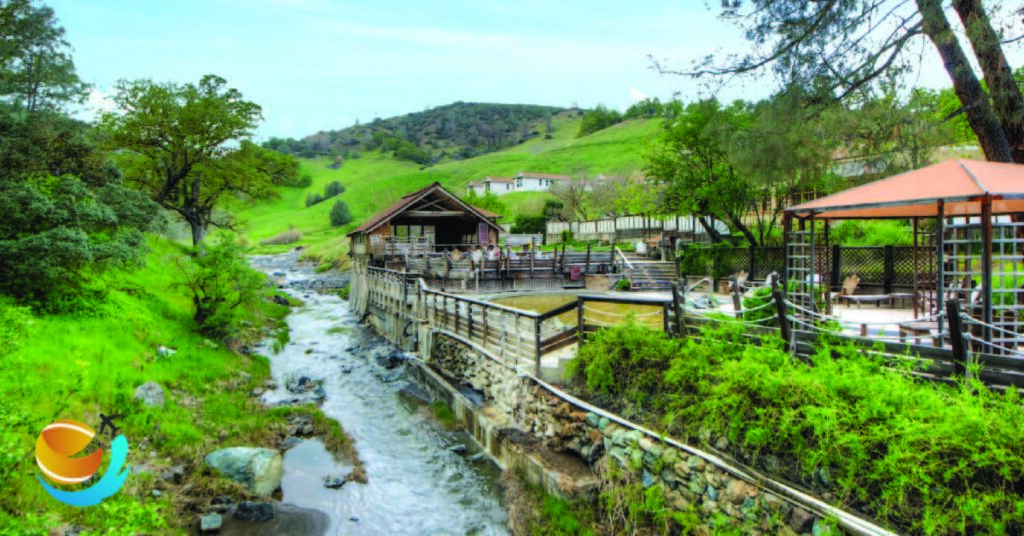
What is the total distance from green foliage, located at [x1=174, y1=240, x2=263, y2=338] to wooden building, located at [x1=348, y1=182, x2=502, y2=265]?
9436 mm

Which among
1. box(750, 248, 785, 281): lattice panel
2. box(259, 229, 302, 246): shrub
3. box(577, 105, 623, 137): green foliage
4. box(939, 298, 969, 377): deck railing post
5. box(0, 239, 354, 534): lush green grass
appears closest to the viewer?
box(939, 298, 969, 377): deck railing post

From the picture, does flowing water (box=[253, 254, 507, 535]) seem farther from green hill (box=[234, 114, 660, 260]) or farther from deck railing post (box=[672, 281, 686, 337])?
green hill (box=[234, 114, 660, 260])

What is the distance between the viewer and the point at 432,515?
9031 millimetres

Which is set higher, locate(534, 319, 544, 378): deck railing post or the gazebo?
the gazebo

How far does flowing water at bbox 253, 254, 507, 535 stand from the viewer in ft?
29.0

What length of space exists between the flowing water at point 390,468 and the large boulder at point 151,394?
2705 millimetres

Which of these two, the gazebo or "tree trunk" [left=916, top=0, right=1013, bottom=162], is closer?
the gazebo

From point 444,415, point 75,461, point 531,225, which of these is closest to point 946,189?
point 75,461

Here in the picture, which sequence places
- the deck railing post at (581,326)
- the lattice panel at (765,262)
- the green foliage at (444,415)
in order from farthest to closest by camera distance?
the lattice panel at (765,262) → the green foliage at (444,415) → the deck railing post at (581,326)

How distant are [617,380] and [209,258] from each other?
1416cm

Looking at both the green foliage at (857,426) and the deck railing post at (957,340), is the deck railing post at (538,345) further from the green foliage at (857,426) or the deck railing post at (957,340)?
the deck railing post at (957,340)

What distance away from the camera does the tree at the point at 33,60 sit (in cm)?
1564

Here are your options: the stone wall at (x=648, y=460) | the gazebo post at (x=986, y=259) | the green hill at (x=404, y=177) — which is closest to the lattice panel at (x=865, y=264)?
the gazebo post at (x=986, y=259)

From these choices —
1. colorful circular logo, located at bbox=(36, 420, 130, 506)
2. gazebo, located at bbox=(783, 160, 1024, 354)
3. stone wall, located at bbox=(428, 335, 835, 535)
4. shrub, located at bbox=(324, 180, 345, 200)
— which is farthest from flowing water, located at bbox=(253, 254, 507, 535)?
shrub, located at bbox=(324, 180, 345, 200)
